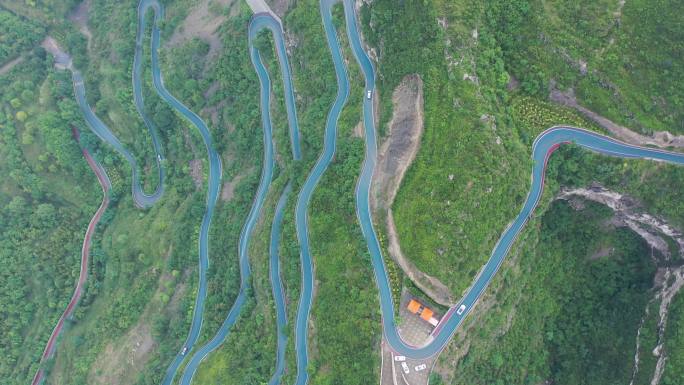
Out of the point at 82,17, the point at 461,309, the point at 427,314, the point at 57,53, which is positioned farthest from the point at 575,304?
the point at 82,17

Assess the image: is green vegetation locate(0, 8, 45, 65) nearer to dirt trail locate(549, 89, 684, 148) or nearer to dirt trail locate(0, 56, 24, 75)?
dirt trail locate(0, 56, 24, 75)

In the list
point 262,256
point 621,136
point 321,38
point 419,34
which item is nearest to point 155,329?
point 262,256

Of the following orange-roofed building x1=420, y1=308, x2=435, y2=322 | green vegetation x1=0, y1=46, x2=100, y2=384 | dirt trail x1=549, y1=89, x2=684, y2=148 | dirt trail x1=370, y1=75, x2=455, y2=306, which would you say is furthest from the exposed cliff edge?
green vegetation x1=0, y1=46, x2=100, y2=384

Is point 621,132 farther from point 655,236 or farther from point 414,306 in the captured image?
point 414,306

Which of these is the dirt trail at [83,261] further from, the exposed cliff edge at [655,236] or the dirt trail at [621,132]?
the exposed cliff edge at [655,236]

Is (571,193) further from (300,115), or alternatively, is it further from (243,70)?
(243,70)

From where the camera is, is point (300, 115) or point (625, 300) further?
point (300, 115)

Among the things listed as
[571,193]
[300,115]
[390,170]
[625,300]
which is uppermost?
[300,115]
